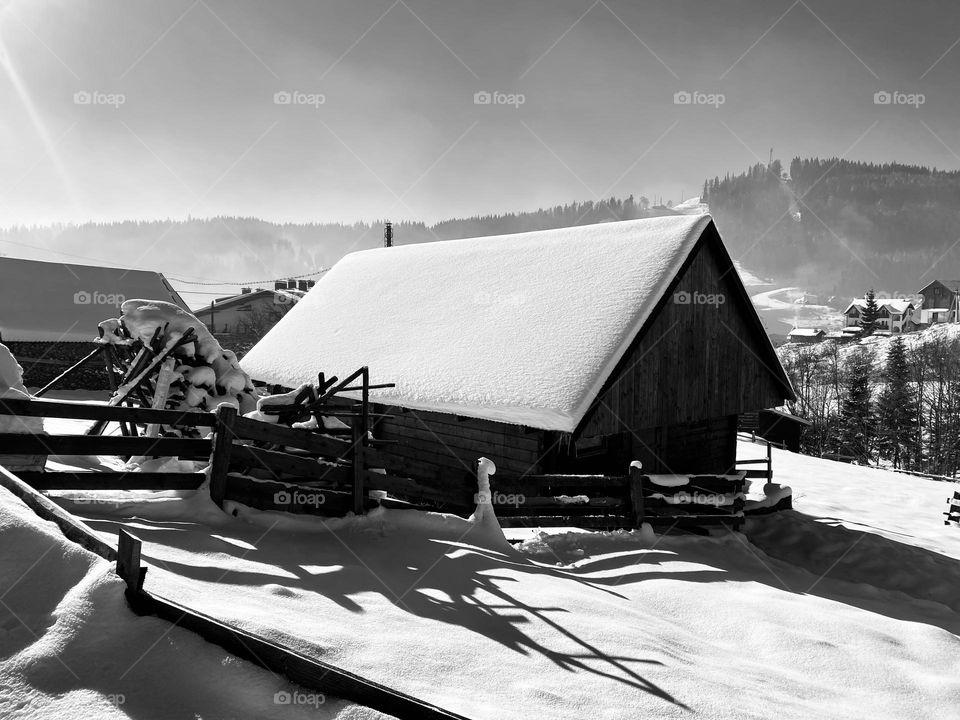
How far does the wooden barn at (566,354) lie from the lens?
36.3 ft

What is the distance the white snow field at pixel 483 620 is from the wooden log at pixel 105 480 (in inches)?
7.2

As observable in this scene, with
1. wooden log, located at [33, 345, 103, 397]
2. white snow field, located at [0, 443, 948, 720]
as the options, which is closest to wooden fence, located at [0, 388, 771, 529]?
white snow field, located at [0, 443, 948, 720]

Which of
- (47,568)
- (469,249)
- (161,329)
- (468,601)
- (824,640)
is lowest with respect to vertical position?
(824,640)

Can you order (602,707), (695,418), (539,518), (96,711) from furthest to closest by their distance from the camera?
1. (695,418)
2. (539,518)
3. (602,707)
4. (96,711)

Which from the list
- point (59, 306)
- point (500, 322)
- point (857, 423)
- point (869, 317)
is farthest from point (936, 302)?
point (59, 306)

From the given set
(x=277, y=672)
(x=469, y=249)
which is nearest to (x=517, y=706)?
(x=277, y=672)

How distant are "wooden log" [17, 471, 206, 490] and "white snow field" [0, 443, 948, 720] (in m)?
0.18

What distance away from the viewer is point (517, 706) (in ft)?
10.3

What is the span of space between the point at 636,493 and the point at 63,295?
33249 mm

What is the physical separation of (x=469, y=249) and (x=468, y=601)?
44.1 ft

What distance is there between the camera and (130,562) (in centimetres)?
295

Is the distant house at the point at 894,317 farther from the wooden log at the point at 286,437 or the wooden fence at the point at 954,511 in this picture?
the wooden log at the point at 286,437

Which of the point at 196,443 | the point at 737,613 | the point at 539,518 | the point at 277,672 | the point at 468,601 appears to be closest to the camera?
the point at 277,672

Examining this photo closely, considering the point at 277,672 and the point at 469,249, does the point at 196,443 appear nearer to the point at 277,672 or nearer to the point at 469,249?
the point at 277,672
